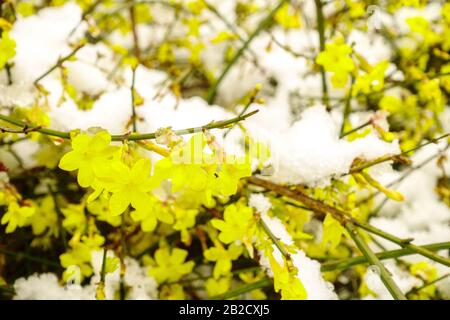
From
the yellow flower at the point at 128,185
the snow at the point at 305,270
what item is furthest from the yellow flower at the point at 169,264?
the yellow flower at the point at 128,185

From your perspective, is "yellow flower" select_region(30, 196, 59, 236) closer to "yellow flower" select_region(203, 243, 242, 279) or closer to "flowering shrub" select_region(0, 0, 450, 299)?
"flowering shrub" select_region(0, 0, 450, 299)

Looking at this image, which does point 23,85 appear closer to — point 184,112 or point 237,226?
point 184,112

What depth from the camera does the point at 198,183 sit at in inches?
25.3

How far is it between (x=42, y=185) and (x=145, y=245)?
0.35 meters

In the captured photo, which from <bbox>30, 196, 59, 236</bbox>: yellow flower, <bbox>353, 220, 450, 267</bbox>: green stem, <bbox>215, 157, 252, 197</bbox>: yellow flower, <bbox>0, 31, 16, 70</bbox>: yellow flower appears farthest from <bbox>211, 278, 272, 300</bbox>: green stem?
<bbox>0, 31, 16, 70</bbox>: yellow flower

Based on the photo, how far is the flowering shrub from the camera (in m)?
0.68

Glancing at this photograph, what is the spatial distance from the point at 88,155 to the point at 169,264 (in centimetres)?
51

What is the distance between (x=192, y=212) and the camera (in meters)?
0.99

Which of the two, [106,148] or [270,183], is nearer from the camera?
[106,148]

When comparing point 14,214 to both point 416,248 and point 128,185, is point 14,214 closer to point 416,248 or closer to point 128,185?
point 128,185

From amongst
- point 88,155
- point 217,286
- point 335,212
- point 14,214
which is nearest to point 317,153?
point 335,212

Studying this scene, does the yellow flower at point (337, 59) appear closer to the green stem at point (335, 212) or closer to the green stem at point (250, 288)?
the green stem at point (335, 212)
